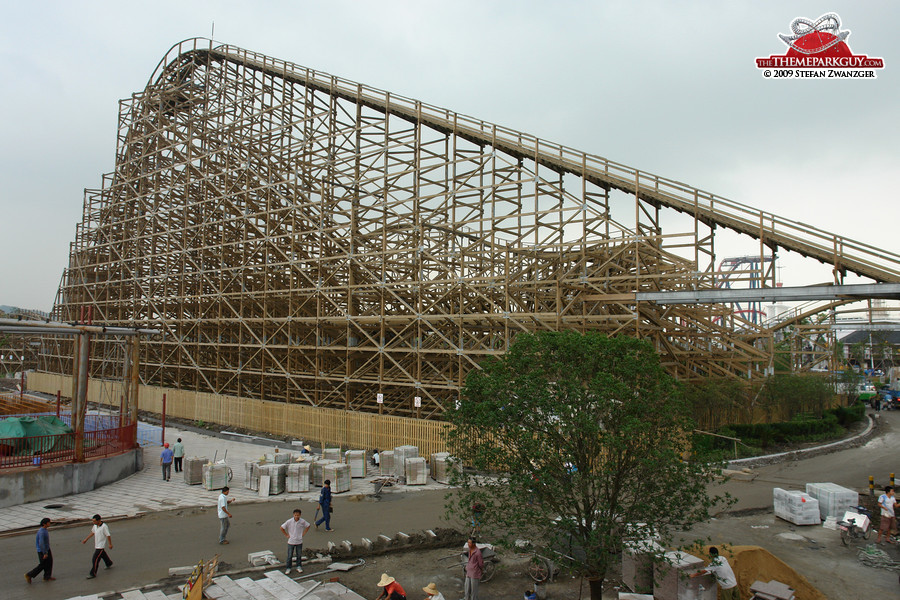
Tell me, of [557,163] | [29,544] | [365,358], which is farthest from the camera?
[365,358]

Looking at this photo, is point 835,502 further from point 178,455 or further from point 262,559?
point 178,455

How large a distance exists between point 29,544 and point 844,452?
23.1m

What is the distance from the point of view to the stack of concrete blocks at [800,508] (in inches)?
466

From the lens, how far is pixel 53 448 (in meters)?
14.7

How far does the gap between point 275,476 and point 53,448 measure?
595cm

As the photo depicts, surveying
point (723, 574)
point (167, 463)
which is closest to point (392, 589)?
point (723, 574)

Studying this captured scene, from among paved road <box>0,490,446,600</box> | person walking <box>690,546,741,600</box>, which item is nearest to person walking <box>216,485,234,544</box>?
paved road <box>0,490,446,600</box>

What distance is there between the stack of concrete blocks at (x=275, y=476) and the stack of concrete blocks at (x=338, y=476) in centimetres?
111

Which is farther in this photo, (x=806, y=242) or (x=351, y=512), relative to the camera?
(x=806, y=242)

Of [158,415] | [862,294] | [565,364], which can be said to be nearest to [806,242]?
[862,294]

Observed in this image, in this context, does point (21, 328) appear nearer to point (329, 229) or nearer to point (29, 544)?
point (29, 544)

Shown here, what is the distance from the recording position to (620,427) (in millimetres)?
7309

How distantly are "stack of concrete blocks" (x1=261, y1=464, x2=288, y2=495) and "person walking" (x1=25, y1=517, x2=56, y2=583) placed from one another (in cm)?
568

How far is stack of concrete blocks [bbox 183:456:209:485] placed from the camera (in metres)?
15.5
